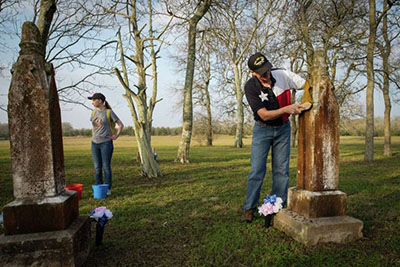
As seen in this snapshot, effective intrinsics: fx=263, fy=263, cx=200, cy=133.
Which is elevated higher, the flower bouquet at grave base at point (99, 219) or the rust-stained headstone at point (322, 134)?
the rust-stained headstone at point (322, 134)

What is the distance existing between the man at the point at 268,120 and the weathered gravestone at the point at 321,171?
370 millimetres

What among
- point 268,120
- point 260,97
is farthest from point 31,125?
point 268,120

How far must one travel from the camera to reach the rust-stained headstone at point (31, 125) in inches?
97.1

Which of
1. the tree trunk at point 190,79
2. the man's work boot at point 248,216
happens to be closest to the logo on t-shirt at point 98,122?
the man's work boot at point 248,216

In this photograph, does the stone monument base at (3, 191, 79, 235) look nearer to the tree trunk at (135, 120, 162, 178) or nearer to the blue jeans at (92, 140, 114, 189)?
the blue jeans at (92, 140, 114, 189)

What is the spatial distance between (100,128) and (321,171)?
14.2ft

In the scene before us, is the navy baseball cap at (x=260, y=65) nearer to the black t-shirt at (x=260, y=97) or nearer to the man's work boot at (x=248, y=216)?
the black t-shirt at (x=260, y=97)

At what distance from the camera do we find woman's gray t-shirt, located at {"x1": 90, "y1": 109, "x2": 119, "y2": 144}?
5543 mm

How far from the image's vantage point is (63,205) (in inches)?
98.9

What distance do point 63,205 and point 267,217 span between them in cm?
242

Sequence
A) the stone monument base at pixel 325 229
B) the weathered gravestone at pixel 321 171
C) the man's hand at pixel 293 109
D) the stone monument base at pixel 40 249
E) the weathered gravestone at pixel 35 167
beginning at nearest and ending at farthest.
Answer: the stone monument base at pixel 40 249 < the weathered gravestone at pixel 35 167 < the stone monument base at pixel 325 229 < the weathered gravestone at pixel 321 171 < the man's hand at pixel 293 109

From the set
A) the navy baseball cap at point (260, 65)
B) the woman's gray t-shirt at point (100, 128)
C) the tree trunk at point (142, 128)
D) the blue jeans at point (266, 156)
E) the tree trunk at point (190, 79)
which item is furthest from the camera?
the tree trunk at point (190, 79)

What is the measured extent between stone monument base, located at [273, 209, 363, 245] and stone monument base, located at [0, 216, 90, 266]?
2.37 meters

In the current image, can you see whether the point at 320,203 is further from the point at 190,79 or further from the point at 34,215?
the point at 190,79
